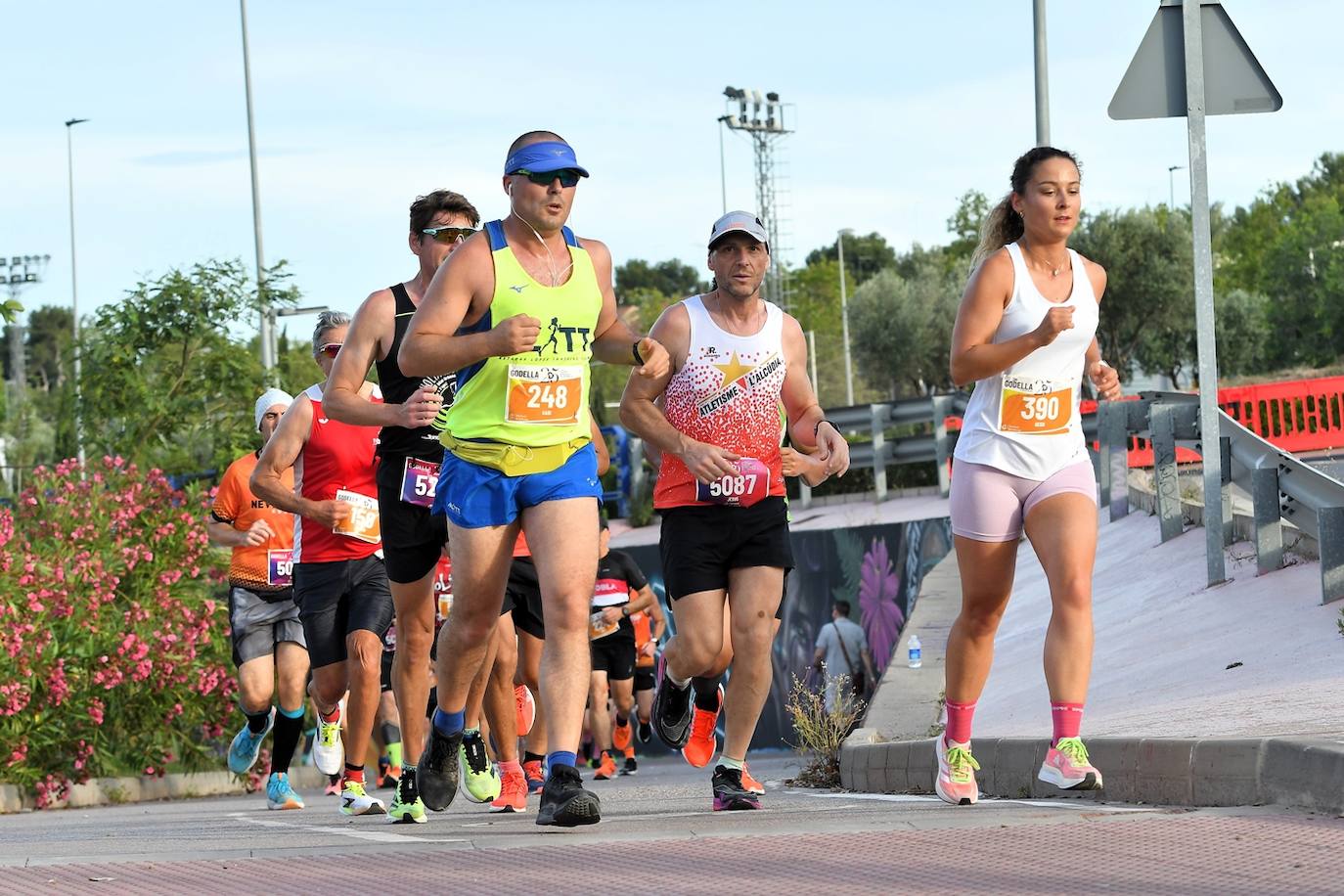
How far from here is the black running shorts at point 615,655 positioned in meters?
16.9

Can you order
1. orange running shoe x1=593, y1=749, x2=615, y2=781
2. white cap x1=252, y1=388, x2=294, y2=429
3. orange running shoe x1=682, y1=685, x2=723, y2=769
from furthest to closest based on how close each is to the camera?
1. orange running shoe x1=593, y1=749, x2=615, y2=781
2. white cap x1=252, y1=388, x2=294, y2=429
3. orange running shoe x1=682, y1=685, x2=723, y2=769

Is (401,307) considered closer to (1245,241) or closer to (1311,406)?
(1311,406)

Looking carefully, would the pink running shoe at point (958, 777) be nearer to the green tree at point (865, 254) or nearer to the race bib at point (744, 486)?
the race bib at point (744, 486)

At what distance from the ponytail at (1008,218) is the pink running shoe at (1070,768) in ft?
5.61

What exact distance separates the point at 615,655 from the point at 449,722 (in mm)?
9237

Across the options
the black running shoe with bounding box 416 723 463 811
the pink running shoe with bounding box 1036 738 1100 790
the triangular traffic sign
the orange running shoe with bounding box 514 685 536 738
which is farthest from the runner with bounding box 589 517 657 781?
the pink running shoe with bounding box 1036 738 1100 790

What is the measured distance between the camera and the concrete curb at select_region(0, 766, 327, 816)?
561 inches

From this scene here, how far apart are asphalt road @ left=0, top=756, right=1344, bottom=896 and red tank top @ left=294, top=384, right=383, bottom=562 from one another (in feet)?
7.91

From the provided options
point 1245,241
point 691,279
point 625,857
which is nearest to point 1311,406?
point 625,857

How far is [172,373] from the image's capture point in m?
23.0

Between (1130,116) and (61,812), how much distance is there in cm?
780

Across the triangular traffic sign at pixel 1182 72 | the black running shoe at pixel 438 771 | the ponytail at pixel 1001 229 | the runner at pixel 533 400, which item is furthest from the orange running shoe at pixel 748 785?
the triangular traffic sign at pixel 1182 72

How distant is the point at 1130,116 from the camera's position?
12.1m

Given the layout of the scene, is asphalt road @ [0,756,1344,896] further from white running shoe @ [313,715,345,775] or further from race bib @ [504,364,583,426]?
white running shoe @ [313,715,345,775]
